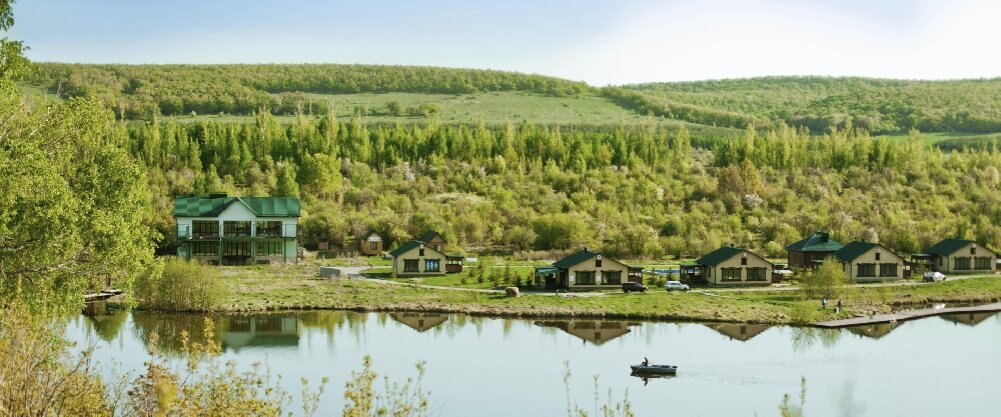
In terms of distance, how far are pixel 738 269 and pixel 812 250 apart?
344 inches

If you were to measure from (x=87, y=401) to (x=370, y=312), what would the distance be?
35339 mm

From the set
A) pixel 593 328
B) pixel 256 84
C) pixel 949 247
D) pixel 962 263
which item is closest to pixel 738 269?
pixel 593 328

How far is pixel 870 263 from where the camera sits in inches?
2383

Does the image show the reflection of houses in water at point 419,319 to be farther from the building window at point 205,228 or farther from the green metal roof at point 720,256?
the building window at point 205,228

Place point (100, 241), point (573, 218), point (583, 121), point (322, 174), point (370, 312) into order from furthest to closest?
point (583, 121)
point (322, 174)
point (573, 218)
point (370, 312)
point (100, 241)

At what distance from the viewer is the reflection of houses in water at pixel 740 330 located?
1724 inches

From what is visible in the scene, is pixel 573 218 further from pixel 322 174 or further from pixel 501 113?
pixel 501 113

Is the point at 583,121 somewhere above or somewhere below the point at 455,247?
above

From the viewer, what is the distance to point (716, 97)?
19962 centimetres

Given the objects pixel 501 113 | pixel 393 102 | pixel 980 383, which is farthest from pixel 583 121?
pixel 980 383

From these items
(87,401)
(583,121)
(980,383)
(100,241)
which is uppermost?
(583,121)

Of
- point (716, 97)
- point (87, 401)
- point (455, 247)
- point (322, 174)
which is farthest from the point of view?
point (716, 97)

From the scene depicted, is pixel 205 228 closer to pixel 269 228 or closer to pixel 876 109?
pixel 269 228

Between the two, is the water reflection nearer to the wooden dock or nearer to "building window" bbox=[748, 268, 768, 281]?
the wooden dock
